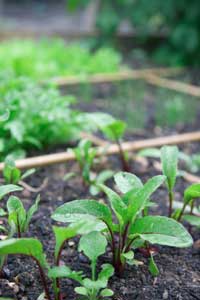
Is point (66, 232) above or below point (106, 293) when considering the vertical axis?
above

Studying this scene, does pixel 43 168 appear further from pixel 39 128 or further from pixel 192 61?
pixel 192 61

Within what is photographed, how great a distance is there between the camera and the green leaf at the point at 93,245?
118 cm

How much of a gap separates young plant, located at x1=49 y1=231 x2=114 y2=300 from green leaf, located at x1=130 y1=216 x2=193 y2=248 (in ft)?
0.31

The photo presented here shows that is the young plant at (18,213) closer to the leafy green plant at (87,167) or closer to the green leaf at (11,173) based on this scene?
the green leaf at (11,173)

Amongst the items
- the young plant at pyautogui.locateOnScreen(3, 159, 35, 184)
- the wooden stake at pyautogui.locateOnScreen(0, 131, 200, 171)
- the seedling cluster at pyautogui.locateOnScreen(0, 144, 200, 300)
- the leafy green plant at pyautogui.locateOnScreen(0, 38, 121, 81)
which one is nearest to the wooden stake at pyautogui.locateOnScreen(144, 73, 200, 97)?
the leafy green plant at pyautogui.locateOnScreen(0, 38, 121, 81)

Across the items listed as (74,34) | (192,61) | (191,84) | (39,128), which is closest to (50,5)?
(74,34)

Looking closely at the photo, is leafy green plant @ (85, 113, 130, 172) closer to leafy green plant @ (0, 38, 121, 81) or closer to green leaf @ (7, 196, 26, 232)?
green leaf @ (7, 196, 26, 232)

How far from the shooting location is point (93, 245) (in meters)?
1.19

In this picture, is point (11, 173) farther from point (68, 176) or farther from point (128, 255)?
point (128, 255)

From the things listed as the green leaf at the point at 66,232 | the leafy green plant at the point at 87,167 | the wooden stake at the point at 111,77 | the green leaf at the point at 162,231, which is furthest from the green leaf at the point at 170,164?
the wooden stake at the point at 111,77

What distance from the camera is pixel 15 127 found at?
194cm

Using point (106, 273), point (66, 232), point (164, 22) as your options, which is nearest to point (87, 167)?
point (106, 273)

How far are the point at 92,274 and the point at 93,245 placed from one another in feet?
0.23

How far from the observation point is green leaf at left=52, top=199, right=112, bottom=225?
117 cm
